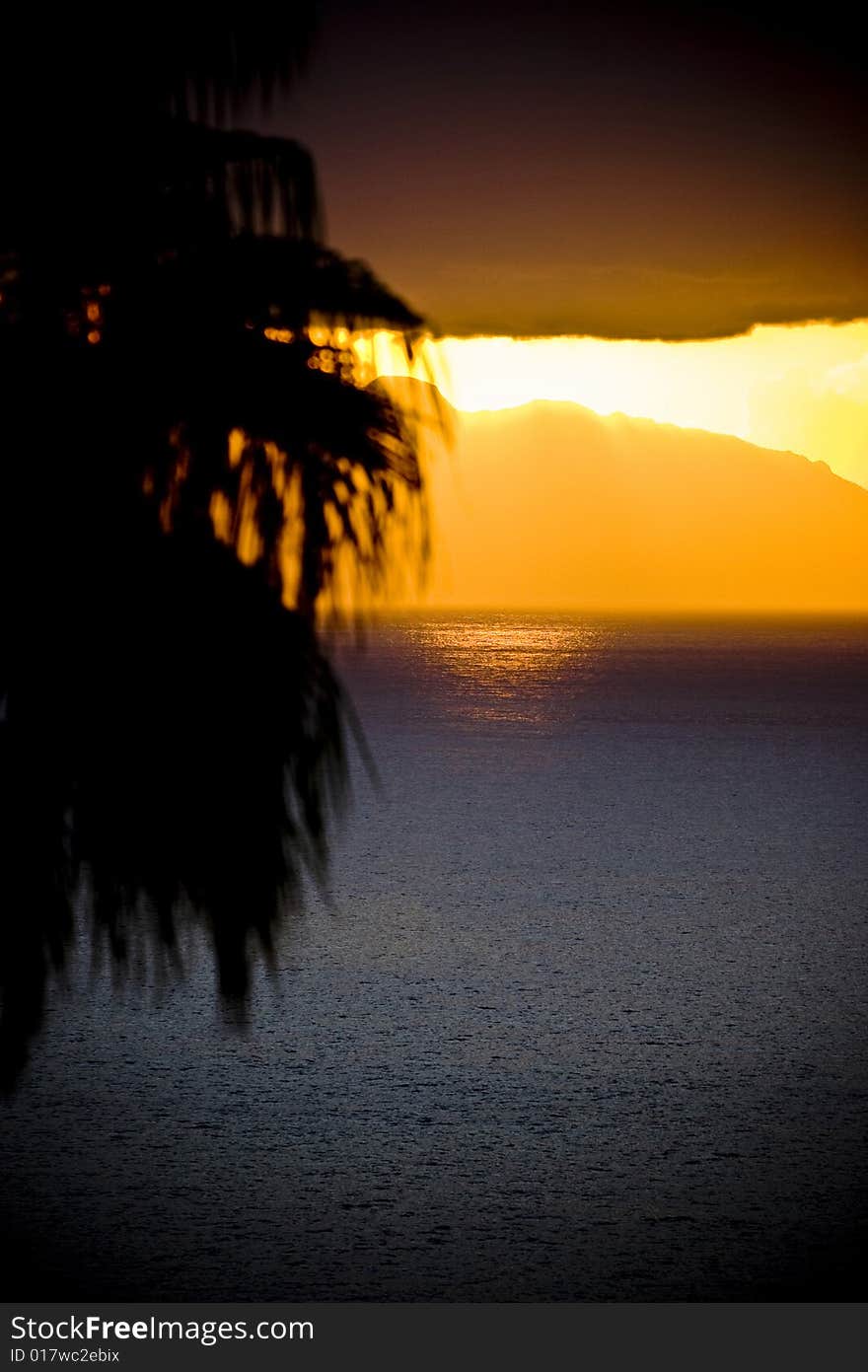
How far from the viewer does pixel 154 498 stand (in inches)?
92.6

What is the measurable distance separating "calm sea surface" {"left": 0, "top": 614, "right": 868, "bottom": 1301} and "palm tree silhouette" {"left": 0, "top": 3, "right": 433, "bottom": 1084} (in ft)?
0.85

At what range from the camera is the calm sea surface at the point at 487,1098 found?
510 cm

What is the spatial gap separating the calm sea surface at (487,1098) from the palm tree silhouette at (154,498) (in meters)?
0.26

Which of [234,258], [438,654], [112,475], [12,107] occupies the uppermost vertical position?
[12,107]

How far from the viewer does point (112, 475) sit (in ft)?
7.57

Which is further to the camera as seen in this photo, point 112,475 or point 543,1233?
point 543,1233

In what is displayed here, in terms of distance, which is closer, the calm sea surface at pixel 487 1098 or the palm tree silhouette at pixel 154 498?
the palm tree silhouette at pixel 154 498

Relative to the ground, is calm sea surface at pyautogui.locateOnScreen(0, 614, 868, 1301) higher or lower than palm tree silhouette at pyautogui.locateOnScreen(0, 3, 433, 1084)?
lower

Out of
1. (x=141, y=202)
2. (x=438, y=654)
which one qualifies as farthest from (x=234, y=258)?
(x=438, y=654)

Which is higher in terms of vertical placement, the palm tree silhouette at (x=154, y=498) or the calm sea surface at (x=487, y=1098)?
the palm tree silhouette at (x=154, y=498)

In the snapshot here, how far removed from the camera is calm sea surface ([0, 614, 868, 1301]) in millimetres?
5102

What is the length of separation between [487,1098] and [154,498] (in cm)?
541
